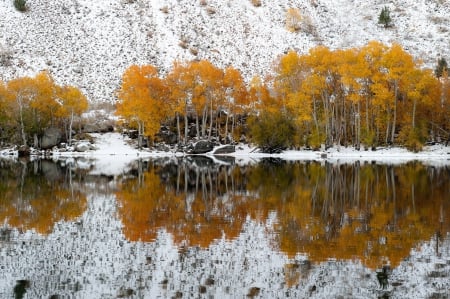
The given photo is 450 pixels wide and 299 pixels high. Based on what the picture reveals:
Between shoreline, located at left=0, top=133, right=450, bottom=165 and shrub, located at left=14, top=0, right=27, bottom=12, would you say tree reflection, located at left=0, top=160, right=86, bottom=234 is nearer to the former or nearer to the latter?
shoreline, located at left=0, top=133, right=450, bottom=165

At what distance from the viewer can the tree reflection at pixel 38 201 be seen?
19336mm

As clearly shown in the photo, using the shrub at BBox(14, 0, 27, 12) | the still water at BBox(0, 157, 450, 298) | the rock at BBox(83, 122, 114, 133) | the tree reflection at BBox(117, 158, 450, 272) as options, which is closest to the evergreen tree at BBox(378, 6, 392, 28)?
the rock at BBox(83, 122, 114, 133)

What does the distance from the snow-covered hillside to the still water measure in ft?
204

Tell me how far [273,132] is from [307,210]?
46.0m

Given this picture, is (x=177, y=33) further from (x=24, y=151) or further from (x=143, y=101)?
(x=24, y=151)

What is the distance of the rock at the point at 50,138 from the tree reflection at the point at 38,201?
37.7 meters

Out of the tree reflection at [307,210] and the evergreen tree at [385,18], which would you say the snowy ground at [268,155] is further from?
the evergreen tree at [385,18]

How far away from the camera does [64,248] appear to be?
14.9 m

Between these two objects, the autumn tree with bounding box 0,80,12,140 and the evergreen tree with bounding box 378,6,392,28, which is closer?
the autumn tree with bounding box 0,80,12,140

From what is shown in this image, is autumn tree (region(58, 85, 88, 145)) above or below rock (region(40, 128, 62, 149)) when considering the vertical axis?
above

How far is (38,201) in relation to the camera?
2452 cm

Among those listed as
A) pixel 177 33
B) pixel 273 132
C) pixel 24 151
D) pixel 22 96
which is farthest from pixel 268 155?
pixel 177 33

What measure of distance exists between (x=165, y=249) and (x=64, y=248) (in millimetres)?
2895

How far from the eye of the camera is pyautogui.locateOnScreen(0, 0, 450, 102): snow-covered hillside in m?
90.0
